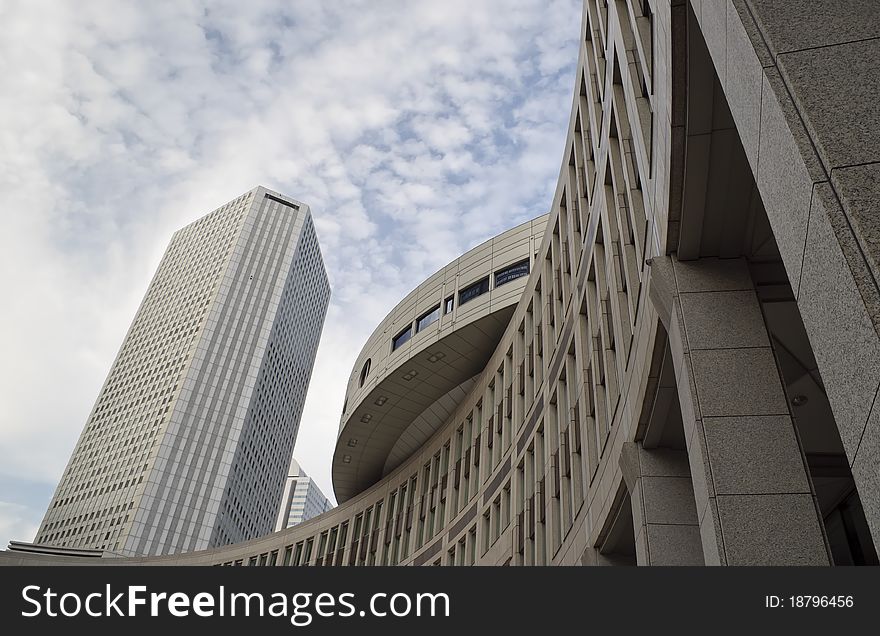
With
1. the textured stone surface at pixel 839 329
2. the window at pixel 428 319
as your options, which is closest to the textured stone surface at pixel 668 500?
the textured stone surface at pixel 839 329

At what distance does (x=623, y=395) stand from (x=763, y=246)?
4.81m

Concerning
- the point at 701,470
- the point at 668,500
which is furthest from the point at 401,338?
the point at 701,470

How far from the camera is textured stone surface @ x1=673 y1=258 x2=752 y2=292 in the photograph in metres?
10.1

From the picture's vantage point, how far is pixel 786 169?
4.70 m

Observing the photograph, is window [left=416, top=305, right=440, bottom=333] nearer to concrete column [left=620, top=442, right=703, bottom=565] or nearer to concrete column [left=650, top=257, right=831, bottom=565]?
concrete column [left=620, top=442, right=703, bottom=565]

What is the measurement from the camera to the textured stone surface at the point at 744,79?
16.8 feet

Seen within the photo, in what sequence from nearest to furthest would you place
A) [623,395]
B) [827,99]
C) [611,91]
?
[827,99] < [623,395] < [611,91]

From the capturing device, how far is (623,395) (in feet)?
46.3

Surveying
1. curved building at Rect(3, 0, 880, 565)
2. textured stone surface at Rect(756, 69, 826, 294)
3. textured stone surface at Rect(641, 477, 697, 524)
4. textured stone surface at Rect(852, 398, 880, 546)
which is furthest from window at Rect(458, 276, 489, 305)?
textured stone surface at Rect(852, 398, 880, 546)

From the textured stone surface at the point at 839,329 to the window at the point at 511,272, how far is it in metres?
27.1

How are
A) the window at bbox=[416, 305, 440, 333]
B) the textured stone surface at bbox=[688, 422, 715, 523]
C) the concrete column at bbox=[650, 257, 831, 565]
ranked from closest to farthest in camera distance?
1. the concrete column at bbox=[650, 257, 831, 565]
2. the textured stone surface at bbox=[688, 422, 715, 523]
3. the window at bbox=[416, 305, 440, 333]

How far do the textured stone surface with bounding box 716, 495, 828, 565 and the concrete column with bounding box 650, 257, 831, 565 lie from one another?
0.01 meters
